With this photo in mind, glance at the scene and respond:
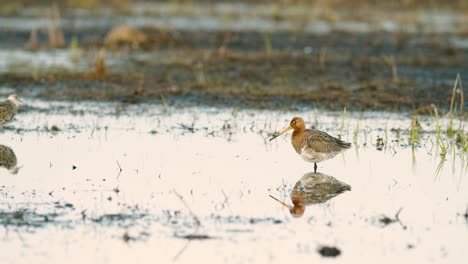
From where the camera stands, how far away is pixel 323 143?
1133 cm

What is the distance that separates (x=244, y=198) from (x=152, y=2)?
2756 cm

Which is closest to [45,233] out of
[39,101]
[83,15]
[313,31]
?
[39,101]

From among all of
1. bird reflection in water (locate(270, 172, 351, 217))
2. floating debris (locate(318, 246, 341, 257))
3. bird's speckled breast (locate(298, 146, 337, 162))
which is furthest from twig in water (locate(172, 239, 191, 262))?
bird's speckled breast (locate(298, 146, 337, 162))

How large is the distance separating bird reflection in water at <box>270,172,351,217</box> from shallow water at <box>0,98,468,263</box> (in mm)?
105

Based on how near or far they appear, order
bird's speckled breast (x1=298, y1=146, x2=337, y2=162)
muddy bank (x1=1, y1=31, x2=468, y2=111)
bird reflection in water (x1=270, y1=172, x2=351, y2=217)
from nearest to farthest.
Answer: bird reflection in water (x1=270, y1=172, x2=351, y2=217), bird's speckled breast (x1=298, y1=146, x2=337, y2=162), muddy bank (x1=1, y1=31, x2=468, y2=111)

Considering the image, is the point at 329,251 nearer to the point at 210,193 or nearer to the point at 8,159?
the point at 210,193

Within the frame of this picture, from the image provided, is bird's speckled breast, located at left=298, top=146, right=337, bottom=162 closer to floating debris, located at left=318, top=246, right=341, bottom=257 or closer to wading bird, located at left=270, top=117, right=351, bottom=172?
Answer: wading bird, located at left=270, top=117, right=351, bottom=172

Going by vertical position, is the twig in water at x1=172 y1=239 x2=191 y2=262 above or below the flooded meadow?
below

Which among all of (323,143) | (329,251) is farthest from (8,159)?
(329,251)

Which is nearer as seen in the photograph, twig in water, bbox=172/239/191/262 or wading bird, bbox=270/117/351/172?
twig in water, bbox=172/239/191/262

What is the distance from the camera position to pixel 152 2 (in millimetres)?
36594

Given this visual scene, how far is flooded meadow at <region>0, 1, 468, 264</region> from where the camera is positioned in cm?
832

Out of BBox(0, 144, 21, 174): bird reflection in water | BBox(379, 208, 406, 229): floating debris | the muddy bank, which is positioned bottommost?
BBox(379, 208, 406, 229): floating debris

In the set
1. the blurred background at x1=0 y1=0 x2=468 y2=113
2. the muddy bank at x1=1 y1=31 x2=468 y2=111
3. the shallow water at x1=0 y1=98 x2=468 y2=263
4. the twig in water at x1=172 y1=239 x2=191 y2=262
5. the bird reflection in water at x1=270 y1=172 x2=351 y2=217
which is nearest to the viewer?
the twig in water at x1=172 y1=239 x2=191 y2=262
